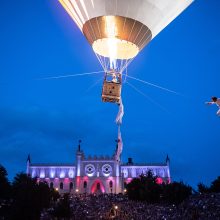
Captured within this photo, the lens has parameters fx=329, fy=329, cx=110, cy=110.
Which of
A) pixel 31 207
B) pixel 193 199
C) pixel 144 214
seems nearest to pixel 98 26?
pixel 31 207

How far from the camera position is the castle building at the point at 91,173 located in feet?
236

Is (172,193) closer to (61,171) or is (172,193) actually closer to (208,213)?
(208,213)

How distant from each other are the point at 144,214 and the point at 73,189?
4909 centimetres

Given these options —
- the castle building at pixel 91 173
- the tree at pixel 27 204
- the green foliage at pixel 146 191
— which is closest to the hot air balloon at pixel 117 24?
the tree at pixel 27 204

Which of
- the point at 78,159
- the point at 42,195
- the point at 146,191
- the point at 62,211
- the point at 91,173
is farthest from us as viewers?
the point at 78,159

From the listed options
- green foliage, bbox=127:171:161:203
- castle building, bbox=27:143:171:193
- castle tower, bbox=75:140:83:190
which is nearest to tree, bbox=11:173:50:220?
green foliage, bbox=127:171:161:203

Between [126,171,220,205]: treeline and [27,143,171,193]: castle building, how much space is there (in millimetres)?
24817

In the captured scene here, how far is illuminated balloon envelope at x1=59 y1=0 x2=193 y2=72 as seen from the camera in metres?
17.0

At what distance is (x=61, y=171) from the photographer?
251ft

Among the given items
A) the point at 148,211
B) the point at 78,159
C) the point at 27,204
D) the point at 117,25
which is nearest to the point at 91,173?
the point at 78,159

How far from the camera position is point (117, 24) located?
56.9 ft

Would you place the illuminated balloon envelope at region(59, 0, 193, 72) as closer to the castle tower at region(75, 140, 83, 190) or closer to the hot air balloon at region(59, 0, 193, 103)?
the hot air balloon at region(59, 0, 193, 103)

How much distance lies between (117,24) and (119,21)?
19 cm

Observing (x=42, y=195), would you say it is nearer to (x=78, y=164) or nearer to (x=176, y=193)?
(x=176, y=193)
